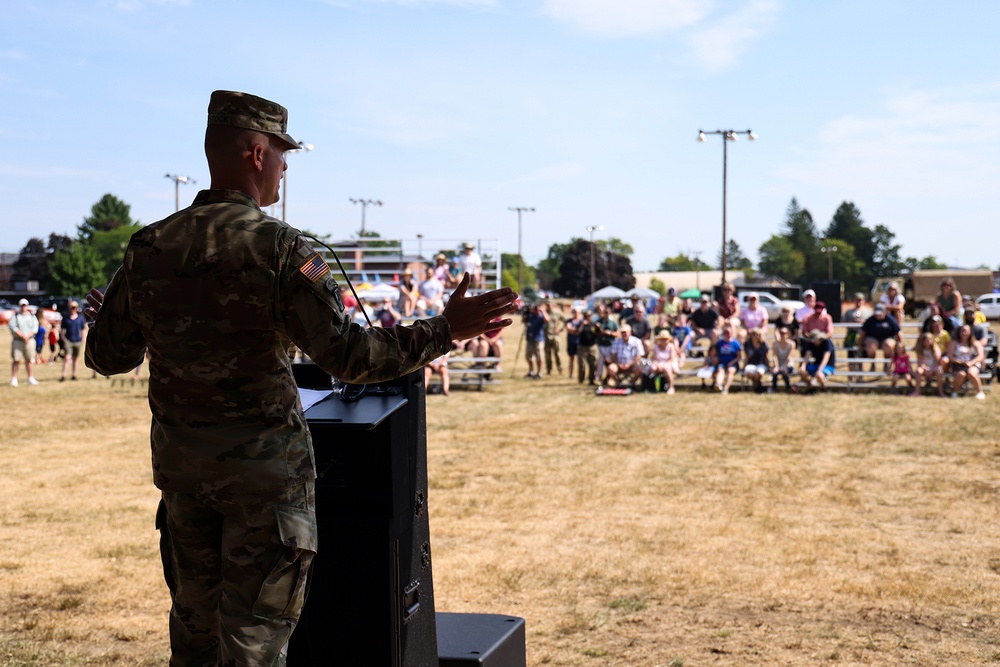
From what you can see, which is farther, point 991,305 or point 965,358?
point 991,305

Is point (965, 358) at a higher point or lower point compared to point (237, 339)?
lower

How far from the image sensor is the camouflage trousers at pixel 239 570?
240 centimetres

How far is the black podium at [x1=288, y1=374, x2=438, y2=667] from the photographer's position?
2756 millimetres

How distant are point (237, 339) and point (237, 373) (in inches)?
3.3

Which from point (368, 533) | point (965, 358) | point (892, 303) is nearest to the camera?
point (368, 533)

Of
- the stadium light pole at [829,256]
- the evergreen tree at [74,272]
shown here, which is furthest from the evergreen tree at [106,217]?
the stadium light pole at [829,256]

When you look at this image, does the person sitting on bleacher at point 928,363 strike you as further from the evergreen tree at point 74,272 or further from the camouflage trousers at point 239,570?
the evergreen tree at point 74,272

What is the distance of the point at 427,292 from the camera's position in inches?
727

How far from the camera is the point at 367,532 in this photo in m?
2.79

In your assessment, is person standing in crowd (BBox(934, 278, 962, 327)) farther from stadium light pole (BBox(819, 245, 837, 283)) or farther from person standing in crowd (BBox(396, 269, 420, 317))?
stadium light pole (BBox(819, 245, 837, 283))

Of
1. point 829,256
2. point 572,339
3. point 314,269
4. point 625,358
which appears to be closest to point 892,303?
point 625,358

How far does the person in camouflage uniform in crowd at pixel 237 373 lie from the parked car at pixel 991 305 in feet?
164

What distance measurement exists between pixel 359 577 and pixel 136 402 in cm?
1407

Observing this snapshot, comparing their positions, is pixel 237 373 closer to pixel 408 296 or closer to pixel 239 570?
pixel 239 570
